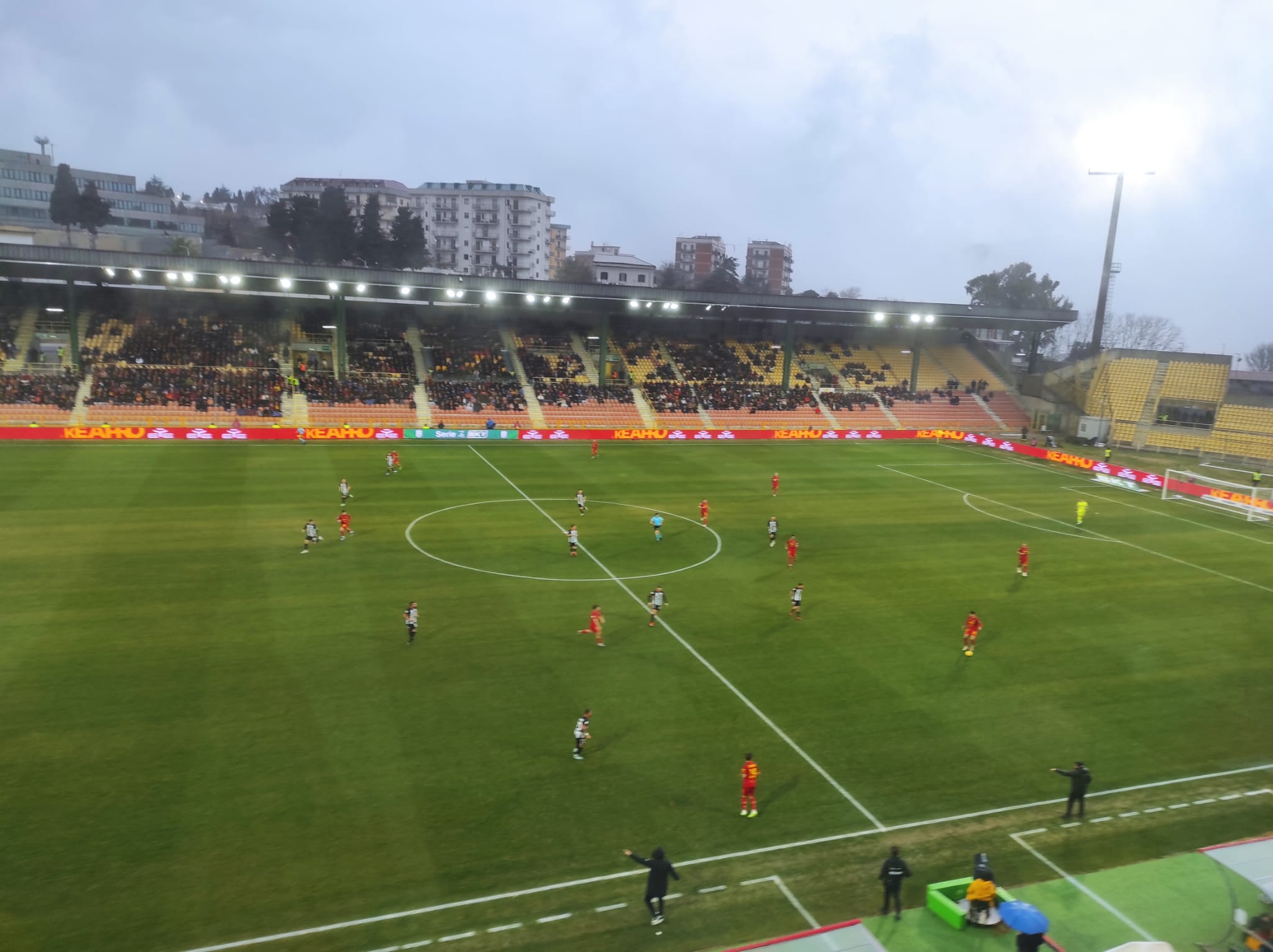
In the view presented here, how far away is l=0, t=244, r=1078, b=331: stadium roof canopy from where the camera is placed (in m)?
55.1

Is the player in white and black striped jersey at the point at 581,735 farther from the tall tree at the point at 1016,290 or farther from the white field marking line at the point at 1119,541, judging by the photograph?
the tall tree at the point at 1016,290

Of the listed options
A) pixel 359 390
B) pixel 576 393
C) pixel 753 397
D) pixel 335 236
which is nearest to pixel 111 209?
pixel 335 236

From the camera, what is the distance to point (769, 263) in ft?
578

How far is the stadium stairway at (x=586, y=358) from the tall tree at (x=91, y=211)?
5388cm

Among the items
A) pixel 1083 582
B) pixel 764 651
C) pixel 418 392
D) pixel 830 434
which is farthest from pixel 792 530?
pixel 418 392

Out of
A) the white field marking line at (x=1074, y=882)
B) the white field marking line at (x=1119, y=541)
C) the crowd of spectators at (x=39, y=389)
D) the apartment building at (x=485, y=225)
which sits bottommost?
the white field marking line at (x=1074, y=882)

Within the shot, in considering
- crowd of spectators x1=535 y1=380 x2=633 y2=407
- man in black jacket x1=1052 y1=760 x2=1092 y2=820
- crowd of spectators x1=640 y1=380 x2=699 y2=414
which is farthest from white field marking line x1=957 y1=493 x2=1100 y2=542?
crowd of spectators x1=535 y1=380 x2=633 y2=407

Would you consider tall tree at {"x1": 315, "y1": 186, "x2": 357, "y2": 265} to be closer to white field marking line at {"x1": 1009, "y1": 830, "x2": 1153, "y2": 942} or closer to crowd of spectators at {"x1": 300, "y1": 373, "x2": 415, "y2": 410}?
crowd of spectators at {"x1": 300, "y1": 373, "x2": 415, "y2": 410}

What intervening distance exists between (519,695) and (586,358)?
56939 millimetres

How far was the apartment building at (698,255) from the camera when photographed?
160 metres

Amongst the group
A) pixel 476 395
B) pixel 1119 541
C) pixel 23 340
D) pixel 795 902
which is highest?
pixel 23 340

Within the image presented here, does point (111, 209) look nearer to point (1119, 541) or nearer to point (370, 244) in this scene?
point (370, 244)

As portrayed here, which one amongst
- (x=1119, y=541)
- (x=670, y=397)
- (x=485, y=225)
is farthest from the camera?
(x=485, y=225)

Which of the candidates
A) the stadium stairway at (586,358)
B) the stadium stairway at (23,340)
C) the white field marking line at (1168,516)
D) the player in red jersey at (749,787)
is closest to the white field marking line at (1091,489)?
the white field marking line at (1168,516)
